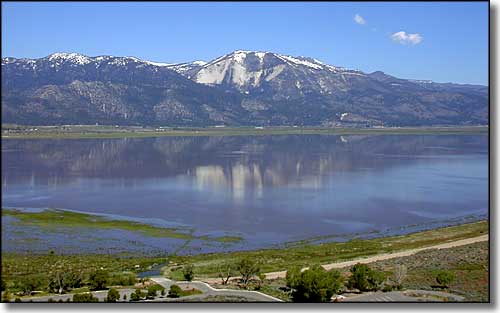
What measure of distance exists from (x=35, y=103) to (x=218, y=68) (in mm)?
78794

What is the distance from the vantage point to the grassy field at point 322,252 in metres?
13.5

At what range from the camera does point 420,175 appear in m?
31.7

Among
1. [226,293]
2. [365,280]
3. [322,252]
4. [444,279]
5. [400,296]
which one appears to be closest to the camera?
[400,296]

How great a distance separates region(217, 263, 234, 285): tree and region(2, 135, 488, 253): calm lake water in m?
3.31

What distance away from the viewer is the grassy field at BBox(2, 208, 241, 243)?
17.7 meters

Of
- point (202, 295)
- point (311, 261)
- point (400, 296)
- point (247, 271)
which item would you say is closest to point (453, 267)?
point (311, 261)

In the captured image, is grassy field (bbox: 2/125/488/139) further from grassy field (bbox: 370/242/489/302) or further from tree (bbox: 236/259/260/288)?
tree (bbox: 236/259/260/288)

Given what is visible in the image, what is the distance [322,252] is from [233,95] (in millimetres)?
110389

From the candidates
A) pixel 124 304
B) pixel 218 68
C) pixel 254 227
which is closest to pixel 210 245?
pixel 254 227

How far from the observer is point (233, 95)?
124812 mm

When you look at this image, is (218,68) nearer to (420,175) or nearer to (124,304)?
(420,175)

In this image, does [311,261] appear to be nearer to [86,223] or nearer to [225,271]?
[225,271]

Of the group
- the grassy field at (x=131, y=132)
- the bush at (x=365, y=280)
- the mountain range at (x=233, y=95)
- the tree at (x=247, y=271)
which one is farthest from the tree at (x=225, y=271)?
the mountain range at (x=233, y=95)

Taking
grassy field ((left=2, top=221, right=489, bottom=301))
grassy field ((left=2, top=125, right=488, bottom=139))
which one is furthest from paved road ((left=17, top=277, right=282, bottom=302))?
grassy field ((left=2, top=125, right=488, bottom=139))
